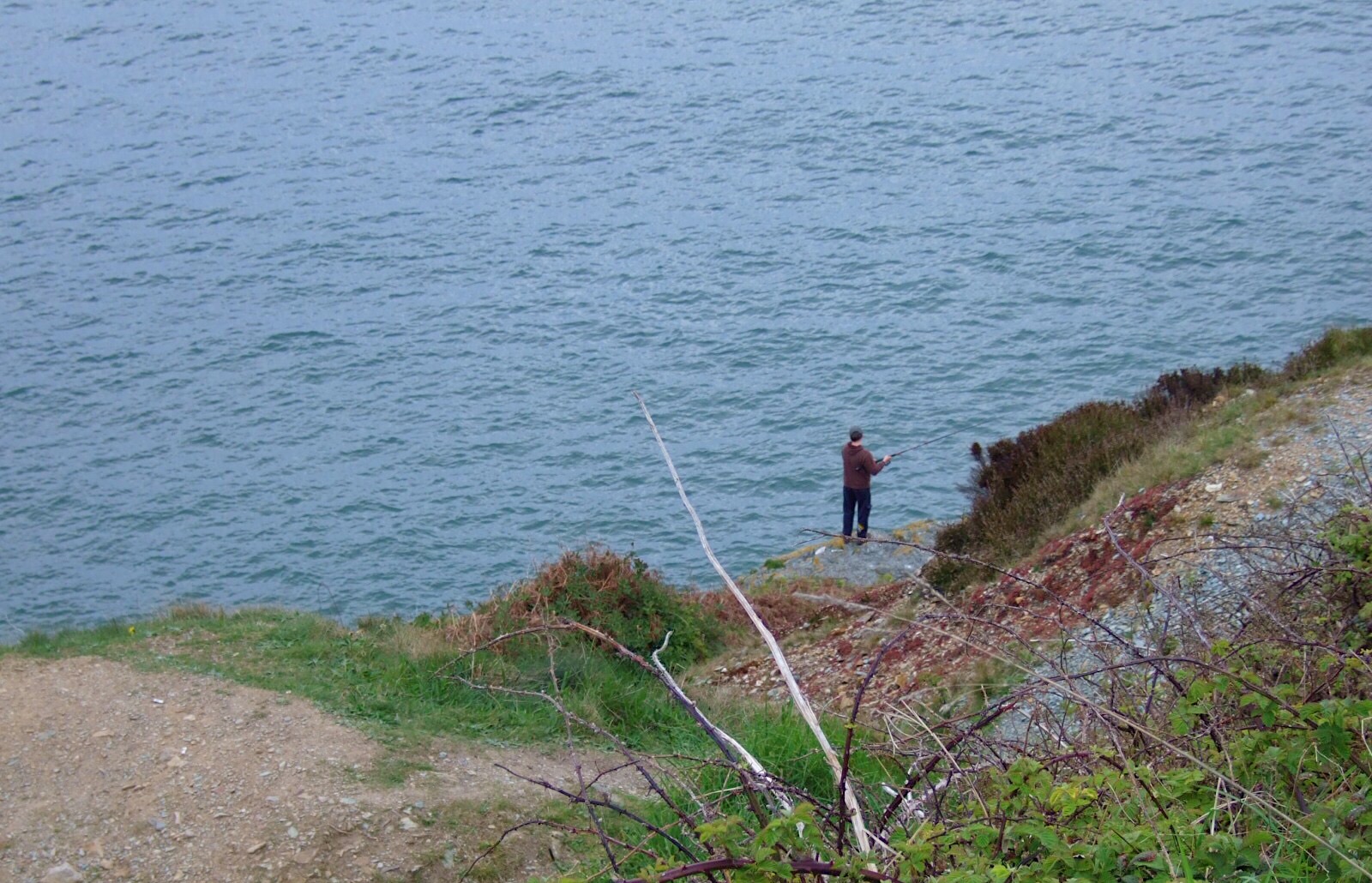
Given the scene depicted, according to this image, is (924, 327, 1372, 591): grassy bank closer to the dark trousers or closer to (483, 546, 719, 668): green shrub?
the dark trousers

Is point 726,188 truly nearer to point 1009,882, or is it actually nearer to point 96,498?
point 96,498

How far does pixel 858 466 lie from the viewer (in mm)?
16891

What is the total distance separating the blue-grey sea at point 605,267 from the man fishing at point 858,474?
2.84m

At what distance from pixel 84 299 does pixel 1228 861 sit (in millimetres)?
32142

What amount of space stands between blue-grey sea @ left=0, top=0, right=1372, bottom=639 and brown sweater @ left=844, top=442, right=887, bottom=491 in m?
3.20

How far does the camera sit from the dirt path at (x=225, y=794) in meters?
7.61

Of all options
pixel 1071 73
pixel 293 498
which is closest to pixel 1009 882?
pixel 293 498

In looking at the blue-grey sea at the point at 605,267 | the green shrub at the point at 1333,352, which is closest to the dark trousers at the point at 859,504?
the blue-grey sea at the point at 605,267

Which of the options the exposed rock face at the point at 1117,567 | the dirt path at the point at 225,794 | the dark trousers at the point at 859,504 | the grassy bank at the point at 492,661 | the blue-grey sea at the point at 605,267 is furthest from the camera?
the blue-grey sea at the point at 605,267

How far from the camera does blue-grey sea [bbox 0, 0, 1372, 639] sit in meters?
22.2

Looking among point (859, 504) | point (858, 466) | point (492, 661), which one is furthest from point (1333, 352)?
point (492, 661)

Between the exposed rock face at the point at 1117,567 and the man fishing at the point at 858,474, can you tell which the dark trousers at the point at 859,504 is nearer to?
the man fishing at the point at 858,474

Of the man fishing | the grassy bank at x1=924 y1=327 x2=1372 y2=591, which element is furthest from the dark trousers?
the grassy bank at x1=924 y1=327 x2=1372 y2=591

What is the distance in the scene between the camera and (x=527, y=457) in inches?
936
